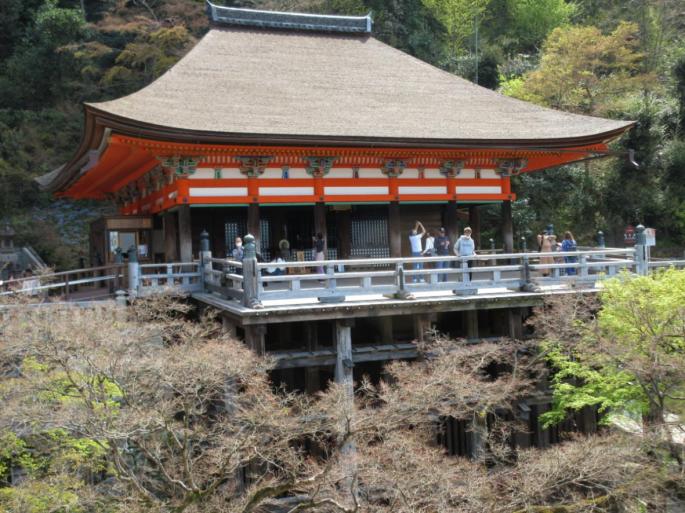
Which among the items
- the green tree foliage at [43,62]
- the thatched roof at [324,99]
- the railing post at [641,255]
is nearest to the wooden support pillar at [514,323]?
the railing post at [641,255]

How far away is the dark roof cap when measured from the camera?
63.4 feet

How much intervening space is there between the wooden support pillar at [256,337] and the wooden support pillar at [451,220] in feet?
24.7

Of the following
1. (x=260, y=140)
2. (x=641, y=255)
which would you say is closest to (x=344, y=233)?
Answer: (x=260, y=140)

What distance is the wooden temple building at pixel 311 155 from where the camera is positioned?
1324cm

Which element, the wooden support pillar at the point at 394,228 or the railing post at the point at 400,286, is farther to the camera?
the wooden support pillar at the point at 394,228

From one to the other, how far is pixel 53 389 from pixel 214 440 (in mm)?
2180

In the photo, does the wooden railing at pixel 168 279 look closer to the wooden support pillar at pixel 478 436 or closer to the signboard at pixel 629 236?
the wooden support pillar at pixel 478 436

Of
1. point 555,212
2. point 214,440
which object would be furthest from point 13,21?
point 214,440

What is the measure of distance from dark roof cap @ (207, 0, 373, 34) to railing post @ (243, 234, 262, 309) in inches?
426

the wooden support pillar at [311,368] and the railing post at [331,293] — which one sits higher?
the railing post at [331,293]

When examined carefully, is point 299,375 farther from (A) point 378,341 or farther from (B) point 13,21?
(B) point 13,21

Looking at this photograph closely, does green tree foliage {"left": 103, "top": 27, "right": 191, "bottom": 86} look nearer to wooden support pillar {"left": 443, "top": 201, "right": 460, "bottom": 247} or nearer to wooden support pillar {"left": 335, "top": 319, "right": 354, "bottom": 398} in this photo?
wooden support pillar {"left": 443, "top": 201, "right": 460, "bottom": 247}

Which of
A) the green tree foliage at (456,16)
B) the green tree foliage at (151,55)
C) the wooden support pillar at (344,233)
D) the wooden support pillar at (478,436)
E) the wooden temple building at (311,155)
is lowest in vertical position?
the wooden support pillar at (478,436)

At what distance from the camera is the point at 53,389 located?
337 inches
